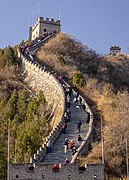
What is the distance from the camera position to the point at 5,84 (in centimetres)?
5394

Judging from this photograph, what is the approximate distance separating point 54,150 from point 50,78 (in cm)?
1892

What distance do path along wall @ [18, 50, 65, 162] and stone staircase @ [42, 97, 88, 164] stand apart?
0.53m

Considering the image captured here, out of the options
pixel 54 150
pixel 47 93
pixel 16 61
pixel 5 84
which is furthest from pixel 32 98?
pixel 54 150

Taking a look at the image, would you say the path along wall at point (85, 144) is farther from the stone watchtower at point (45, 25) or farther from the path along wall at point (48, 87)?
the stone watchtower at point (45, 25)

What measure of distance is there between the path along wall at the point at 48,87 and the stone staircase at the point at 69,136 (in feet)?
1.74

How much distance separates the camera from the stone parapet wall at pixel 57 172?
27.0m

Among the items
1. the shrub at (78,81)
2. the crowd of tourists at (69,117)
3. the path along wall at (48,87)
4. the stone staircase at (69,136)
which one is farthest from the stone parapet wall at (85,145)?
the shrub at (78,81)

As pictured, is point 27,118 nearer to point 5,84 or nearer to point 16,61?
point 5,84

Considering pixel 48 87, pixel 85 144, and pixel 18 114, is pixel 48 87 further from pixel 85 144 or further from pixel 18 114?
pixel 85 144

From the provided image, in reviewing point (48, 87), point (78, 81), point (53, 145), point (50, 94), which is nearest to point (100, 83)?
point (78, 81)

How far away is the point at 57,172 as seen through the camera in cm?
2711

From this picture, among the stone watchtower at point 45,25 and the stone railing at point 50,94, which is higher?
the stone watchtower at point 45,25

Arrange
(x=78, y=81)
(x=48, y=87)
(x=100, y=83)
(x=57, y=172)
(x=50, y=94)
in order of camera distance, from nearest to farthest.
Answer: (x=57, y=172)
(x=78, y=81)
(x=50, y=94)
(x=48, y=87)
(x=100, y=83)

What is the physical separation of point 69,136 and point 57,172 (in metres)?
8.30
